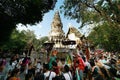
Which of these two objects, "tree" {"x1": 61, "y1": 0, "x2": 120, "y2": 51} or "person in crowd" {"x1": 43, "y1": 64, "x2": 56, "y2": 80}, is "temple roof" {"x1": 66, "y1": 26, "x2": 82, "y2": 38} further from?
"person in crowd" {"x1": 43, "y1": 64, "x2": 56, "y2": 80}

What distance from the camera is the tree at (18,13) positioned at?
2978 cm

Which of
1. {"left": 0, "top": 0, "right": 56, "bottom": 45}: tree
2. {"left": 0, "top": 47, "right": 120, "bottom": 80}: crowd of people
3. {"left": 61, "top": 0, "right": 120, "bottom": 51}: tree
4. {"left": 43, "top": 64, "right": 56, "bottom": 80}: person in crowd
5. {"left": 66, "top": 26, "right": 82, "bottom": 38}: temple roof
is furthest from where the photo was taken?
{"left": 66, "top": 26, "right": 82, "bottom": 38}: temple roof

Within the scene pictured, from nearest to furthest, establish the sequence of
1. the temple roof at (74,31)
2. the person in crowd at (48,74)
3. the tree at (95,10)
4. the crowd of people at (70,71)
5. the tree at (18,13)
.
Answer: the crowd of people at (70,71) → the person in crowd at (48,74) → the tree at (95,10) → the tree at (18,13) → the temple roof at (74,31)

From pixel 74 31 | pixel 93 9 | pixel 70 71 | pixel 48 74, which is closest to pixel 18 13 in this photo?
pixel 93 9

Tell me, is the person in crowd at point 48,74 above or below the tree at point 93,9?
below

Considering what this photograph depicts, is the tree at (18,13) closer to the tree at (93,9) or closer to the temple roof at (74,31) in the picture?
the tree at (93,9)

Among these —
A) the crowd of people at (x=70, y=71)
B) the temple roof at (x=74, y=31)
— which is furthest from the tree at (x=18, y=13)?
the temple roof at (x=74, y=31)

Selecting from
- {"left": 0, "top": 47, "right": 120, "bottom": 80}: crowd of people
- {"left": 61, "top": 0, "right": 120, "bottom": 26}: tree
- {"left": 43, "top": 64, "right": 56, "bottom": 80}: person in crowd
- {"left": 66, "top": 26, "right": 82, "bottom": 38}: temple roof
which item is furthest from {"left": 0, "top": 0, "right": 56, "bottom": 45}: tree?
{"left": 66, "top": 26, "right": 82, "bottom": 38}: temple roof

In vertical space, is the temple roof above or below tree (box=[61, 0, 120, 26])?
above

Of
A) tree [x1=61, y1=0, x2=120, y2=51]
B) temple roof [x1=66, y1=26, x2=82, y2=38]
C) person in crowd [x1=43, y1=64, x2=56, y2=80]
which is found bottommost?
person in crowd [x1=43, y1=64, x2=56, y2=80]

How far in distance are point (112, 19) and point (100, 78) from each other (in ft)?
52.7

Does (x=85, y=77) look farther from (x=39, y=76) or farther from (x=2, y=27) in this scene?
(x=2, y=27)

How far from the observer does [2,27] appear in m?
31.3

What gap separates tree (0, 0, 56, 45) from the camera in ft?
97.7
